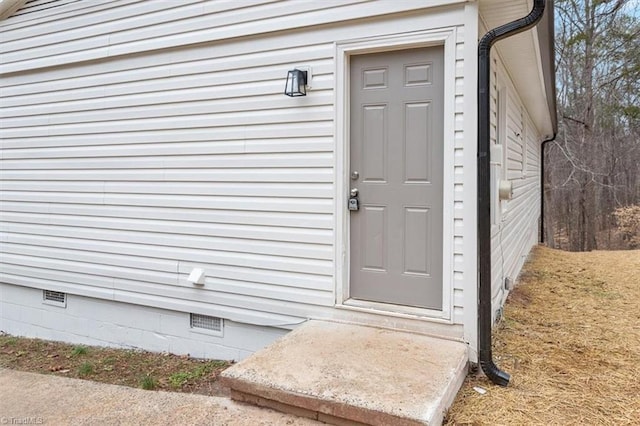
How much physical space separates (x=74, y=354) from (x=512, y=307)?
437 centimetres

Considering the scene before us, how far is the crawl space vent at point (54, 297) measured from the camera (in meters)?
5.09

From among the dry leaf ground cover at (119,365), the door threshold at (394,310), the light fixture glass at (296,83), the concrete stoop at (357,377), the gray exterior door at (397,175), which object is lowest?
the dry leaf ground cover at (119,365)

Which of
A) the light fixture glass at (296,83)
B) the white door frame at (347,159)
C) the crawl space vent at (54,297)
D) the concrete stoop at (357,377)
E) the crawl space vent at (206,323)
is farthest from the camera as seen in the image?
the crawl space vent at (54,297)

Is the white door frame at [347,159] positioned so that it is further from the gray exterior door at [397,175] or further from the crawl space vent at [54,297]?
the crawl space vent at [54,297]

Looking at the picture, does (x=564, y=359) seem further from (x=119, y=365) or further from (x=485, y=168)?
(x=119, y=365)

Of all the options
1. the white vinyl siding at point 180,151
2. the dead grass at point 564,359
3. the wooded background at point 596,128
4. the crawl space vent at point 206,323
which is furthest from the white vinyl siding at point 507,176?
the wooded background at point 596,128

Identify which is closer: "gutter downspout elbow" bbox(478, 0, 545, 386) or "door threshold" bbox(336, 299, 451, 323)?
"gutter downspout elbow" bbox(478, 0, 545, 386)

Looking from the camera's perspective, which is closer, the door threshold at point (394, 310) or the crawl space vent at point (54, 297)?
the door threshold at point (394, 310)

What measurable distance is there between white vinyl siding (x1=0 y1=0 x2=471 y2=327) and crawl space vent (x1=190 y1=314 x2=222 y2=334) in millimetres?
116

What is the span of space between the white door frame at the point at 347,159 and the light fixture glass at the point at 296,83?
0.26 m

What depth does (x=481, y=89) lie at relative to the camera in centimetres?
295

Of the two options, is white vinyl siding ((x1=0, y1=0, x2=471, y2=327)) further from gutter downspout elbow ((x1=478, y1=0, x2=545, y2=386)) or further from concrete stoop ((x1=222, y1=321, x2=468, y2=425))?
concrete stoop ((x1=222, y1=321, x2=468, y2=425))

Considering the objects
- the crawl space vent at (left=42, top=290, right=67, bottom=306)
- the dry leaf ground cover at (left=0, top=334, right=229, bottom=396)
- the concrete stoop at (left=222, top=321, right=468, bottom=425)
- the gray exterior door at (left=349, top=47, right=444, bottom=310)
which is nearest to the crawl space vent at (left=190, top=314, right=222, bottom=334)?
the dry leaf ground cover at (left=0, top=334, right=229, bottom=396)

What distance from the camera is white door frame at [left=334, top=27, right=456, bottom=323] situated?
122 inches
